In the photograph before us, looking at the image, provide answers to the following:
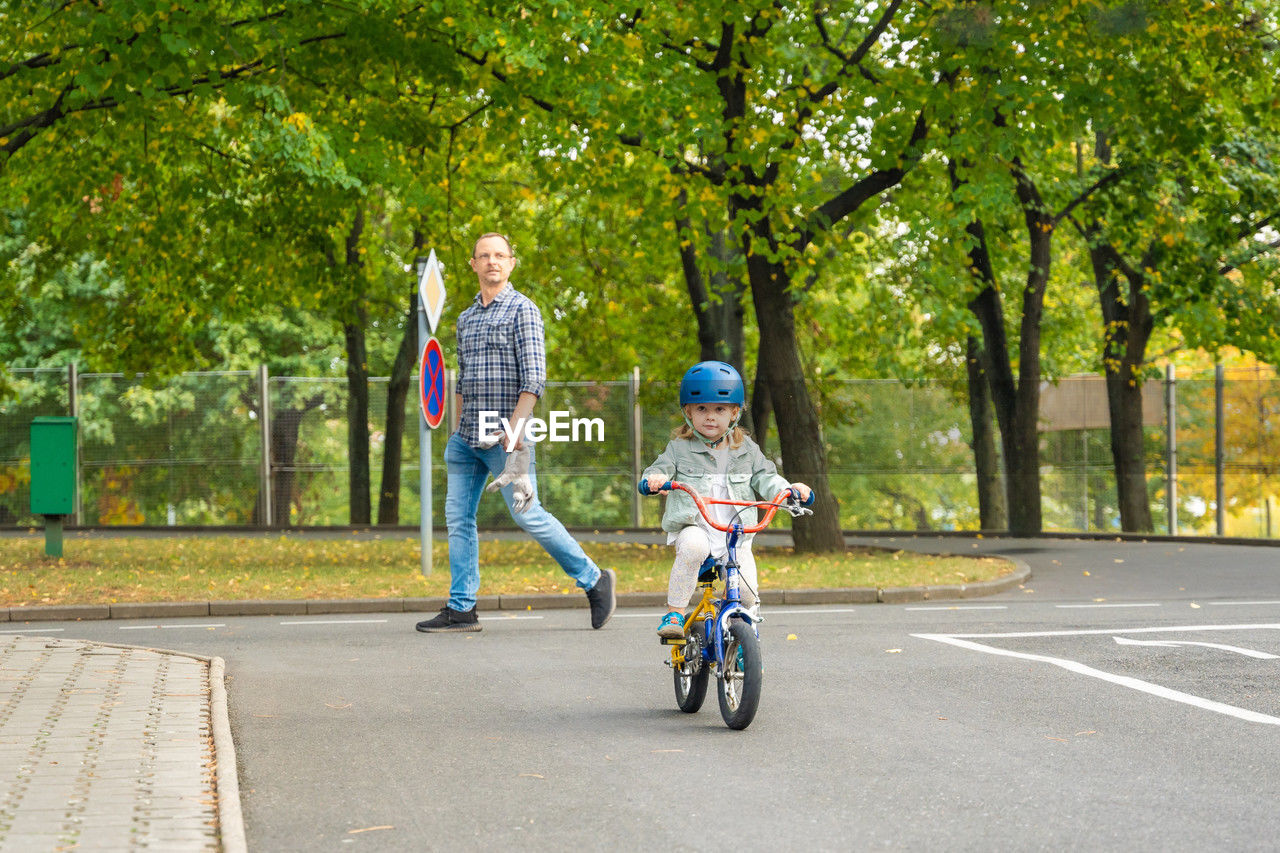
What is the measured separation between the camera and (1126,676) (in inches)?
315

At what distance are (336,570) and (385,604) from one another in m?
3.10

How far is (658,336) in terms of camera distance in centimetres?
2931

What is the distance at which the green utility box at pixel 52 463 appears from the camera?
51.4 ft

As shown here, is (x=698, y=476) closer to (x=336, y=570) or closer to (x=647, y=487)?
(x=647, y=487)

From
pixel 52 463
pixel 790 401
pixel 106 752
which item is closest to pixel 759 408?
pixel 790 401

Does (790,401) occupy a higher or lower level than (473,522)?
higher

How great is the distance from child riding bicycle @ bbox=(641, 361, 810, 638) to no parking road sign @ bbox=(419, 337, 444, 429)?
6.51 meters

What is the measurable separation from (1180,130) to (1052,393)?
8991mm

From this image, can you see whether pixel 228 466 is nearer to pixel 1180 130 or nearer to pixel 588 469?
pixel 588 469

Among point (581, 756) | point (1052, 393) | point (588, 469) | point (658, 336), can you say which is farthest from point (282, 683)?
point (658, 336)

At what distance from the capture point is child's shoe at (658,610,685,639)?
21.7ft

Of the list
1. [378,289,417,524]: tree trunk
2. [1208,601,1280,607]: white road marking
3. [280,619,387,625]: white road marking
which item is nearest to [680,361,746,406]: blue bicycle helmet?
[280,619,387,625]: white road marking

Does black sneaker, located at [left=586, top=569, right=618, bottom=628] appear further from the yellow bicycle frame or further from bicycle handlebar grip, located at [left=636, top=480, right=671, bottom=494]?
bicycle handlebar grip, located at [left=636, top=480, right=671, bottom=494]

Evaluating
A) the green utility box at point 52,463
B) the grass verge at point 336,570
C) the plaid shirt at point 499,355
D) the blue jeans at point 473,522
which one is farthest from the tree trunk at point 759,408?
the plaid shirt at point 499,355
